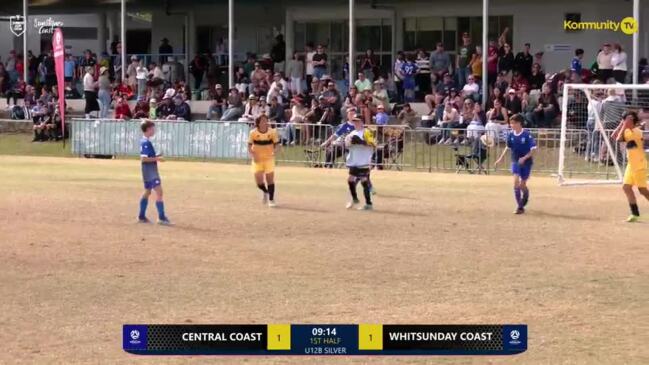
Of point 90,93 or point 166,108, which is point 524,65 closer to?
point 166,108

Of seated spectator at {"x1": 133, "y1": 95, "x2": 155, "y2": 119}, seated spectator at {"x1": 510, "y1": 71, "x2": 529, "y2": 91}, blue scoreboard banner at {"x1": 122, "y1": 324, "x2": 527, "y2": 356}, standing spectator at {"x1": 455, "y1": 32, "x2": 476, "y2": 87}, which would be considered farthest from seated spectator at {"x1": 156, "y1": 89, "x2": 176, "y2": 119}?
blue scoreboard banner at {"x1": 122, "y1": 324, "x2": 527, "y2": 356}

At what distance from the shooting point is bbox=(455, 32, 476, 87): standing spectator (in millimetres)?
34594

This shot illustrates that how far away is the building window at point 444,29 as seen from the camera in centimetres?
3794

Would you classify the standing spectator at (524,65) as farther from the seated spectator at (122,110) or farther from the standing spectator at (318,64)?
the seated spectator at (122,110)

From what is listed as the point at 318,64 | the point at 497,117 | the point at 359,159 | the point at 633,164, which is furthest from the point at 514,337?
the point at 318,64

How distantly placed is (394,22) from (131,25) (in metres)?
13.1

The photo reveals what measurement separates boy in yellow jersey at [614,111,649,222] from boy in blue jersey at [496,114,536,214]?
1.58 meters

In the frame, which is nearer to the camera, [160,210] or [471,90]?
[160,210]

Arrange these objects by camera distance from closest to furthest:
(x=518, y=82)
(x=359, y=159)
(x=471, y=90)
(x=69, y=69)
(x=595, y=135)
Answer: (x=359, y=159) → (x=595, y=135) → (x=518, y=82) → (x=471, y=90) → (x=69, y=69)

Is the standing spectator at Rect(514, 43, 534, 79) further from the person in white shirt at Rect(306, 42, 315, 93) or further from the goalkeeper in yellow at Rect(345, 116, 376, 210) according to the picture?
the goalkeeper in yellow at Rect(345, 116, 376, 210)

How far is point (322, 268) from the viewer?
13.2 metres

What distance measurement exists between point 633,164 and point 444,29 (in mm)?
21022

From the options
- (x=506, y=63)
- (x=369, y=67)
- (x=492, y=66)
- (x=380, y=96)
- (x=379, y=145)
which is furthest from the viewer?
(x=369, y=67)

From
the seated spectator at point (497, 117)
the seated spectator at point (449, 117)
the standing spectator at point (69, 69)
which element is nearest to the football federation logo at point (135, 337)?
the seated spectator at point (497, 117)
